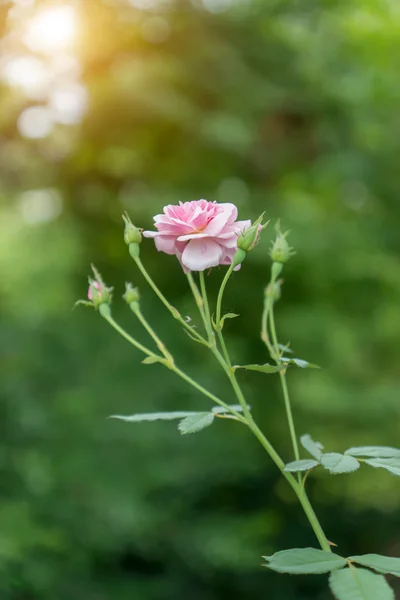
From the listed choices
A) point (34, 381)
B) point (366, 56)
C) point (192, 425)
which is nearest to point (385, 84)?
point (366, 56)

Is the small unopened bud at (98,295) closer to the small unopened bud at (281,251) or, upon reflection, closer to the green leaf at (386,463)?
the small unopened bud at (281,251)

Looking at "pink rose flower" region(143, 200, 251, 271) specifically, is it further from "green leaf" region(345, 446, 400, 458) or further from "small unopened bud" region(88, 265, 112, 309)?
"green leaf" region(345, 446, 400, 458)

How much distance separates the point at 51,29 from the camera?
363 centimetres

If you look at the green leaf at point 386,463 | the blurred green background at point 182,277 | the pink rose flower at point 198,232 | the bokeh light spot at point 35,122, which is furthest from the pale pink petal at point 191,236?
the bokeh light spot at point 35,122

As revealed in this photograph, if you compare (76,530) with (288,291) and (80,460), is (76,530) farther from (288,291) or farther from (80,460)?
(288,291)

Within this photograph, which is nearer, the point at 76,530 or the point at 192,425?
the point at 192,425

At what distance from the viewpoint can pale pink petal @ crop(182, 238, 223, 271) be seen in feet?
1.70

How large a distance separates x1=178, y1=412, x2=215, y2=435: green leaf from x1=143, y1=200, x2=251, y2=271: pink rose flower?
0.41ft

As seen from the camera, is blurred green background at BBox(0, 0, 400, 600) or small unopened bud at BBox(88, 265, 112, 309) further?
blurred green background at BBox(0, 0, 400, 600)

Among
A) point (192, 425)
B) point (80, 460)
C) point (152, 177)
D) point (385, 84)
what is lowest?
point (80, 460)

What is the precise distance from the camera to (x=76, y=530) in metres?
3.16

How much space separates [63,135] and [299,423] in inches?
82.7

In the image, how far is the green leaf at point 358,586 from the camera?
0.44m

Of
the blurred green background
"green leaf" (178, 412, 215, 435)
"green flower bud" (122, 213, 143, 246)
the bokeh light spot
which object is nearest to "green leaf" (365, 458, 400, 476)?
"green leaf" (178, 412, 215, 435)
